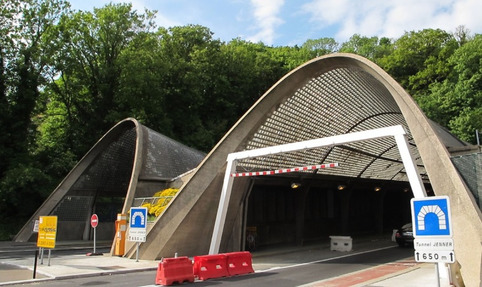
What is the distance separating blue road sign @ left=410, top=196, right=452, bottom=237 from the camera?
226 inches

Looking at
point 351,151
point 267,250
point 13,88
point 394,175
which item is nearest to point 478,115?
point 394,175

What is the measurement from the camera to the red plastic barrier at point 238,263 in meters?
13.1

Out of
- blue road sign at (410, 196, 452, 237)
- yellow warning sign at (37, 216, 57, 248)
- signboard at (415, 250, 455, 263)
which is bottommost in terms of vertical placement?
yellow warning sign at (37, 216, 57, 248)

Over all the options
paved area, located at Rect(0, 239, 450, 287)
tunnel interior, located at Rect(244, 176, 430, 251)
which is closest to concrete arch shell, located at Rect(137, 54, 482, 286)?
paved area, located at Rect(0, 239, 450, 287)

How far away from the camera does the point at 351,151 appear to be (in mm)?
24312

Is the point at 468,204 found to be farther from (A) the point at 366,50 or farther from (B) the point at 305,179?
(A) the point at 366,50

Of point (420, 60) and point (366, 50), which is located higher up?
point (366, 50)

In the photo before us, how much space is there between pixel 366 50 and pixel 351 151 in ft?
208

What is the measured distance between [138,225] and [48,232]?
3.30 m

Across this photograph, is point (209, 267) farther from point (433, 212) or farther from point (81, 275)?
point (433, 212)

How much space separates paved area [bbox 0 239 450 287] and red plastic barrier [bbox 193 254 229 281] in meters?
1.96

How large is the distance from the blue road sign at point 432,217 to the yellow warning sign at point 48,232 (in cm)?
1284

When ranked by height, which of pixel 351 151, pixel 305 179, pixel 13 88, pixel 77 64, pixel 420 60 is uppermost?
pixel 420 60

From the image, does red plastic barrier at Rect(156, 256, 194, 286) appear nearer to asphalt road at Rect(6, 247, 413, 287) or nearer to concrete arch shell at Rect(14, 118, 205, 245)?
asphalt road at Rect(6, 247, 413, 287)
